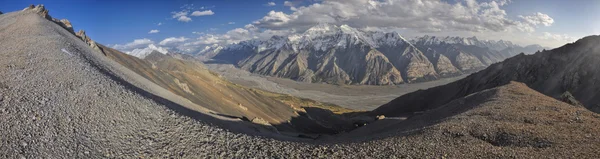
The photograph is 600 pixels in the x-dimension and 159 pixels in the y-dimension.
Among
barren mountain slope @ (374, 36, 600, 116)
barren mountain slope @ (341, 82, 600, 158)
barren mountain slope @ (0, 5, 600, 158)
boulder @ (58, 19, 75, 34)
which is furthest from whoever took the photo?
barren mountain slope @ (374, 36, 600, 116)

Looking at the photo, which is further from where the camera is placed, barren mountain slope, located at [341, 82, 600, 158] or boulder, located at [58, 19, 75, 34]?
boulder, located at [58, 19, 75, 34]

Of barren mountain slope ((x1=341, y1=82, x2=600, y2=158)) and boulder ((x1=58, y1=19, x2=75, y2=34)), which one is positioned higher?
boulder ((x1=58, y1=19, x2=75, y2=34))

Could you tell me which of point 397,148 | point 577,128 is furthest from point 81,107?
point 577,128

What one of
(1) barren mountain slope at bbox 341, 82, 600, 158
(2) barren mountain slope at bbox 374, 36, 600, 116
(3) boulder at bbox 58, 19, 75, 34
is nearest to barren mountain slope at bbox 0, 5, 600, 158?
(1) barren mountain slope at bbox 341, 82, 600, 158

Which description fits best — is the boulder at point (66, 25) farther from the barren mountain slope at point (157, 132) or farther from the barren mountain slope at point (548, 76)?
the barren mountain slope at point (548, 76)

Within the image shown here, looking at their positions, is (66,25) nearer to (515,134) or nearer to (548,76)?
(515,134)

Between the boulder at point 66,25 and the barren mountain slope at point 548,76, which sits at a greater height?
the boulder at point 66,25

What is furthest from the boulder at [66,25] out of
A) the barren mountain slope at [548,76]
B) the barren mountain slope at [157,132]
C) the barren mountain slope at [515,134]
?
the barren mountain slope at [548,76]

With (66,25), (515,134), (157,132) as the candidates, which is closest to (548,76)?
(515,134)

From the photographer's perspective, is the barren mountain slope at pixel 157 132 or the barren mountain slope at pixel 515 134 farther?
the barren mountain slope at pixel 515 134

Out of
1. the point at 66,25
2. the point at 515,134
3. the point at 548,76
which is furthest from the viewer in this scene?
the point at 548,76

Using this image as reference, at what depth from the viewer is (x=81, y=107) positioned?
2239 centimetres

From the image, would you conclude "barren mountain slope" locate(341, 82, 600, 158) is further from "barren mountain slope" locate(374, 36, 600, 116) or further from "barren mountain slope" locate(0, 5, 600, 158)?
"barren mountain slope" locate(374, 36, 600, 116)

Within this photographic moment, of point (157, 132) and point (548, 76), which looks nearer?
point (157, 132)
